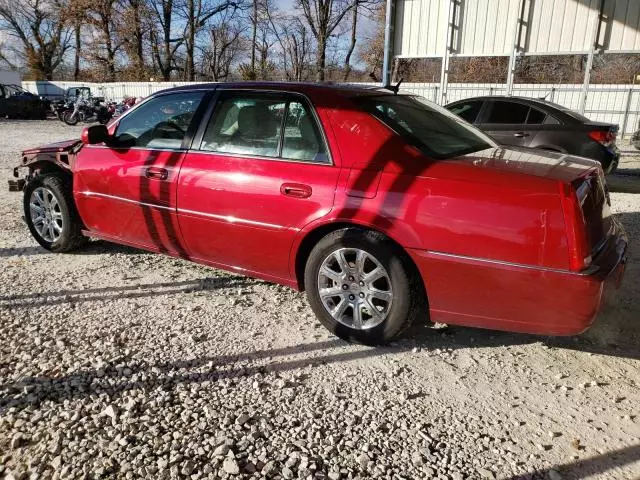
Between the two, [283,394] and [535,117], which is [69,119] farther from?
[283,394]

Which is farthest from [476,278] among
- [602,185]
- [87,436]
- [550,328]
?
[87,436]

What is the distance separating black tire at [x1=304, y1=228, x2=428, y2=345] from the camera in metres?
3.05

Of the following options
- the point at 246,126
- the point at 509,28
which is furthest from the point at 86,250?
the point at 509,28

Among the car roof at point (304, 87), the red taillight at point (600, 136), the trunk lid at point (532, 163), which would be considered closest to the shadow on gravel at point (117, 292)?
the car roof at point (304, 87)

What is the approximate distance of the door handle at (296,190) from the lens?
3260 millimetres

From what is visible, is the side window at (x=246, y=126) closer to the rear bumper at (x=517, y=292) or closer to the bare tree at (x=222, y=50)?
the rear bumper at (x=517, y=292)

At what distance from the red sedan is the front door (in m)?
0.01

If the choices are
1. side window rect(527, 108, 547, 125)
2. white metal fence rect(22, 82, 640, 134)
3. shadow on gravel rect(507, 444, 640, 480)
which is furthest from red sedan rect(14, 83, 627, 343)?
white metal fence rect(22, 82, 640, 134)

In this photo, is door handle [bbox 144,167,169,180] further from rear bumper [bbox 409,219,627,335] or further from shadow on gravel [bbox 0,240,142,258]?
rear bumper [bbox 409,219,627,335]

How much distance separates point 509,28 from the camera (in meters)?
12.3

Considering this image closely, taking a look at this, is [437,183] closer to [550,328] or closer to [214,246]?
[550,328]

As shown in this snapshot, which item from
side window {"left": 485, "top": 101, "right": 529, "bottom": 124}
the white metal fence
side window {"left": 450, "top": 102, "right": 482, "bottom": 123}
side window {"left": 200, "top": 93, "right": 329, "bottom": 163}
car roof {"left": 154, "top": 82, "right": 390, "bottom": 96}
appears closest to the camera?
side window {"left": 200, "top": 93, "right": 329, "bottom": 163}

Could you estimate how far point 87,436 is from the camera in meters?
2.42

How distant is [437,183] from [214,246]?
1.76 meters
